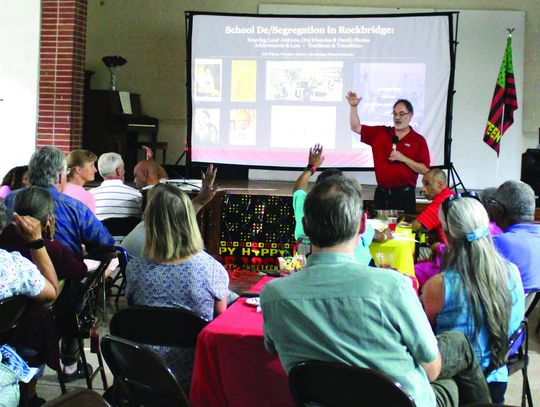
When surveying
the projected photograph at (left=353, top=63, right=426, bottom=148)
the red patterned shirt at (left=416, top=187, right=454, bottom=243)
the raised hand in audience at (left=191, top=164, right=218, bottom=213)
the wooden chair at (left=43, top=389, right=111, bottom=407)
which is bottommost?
the wooden chair at (left=43, top=389, right=111, bottom=407)

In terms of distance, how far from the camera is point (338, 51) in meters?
9.30

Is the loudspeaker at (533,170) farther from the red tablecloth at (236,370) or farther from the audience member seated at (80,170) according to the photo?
the red tablecloth at (236,370)

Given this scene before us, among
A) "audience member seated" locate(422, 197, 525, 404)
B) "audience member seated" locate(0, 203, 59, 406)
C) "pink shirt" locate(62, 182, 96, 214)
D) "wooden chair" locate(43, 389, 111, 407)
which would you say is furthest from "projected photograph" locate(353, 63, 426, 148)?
"wooden chair" locate(43, 389, 111, 407)

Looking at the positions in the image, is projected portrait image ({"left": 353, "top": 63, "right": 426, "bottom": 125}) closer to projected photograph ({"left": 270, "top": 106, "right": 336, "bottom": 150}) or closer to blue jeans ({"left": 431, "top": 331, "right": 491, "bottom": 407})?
projected photograph ({"left": 270, "top": 106, "right": 336, "bottom": 150})

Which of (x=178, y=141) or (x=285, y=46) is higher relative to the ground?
(x=285, y=46)

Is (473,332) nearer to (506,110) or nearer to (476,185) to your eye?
(506,110)

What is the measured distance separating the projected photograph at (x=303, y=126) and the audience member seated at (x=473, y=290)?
6.63m

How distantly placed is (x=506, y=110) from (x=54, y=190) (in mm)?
6999

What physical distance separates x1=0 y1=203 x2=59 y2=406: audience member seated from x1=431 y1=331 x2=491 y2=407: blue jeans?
1.53m

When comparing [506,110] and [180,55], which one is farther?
[180,55]

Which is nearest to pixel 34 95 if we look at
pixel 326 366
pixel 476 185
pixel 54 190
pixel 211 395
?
pixel 54 190

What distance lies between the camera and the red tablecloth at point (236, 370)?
2.54m

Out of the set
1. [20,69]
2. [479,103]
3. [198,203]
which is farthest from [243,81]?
[198,203]

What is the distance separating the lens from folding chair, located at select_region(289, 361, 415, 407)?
1.89 meters
